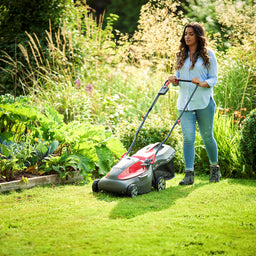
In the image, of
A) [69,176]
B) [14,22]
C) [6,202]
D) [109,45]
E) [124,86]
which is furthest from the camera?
[109,45]

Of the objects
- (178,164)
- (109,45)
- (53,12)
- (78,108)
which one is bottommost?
(178,164)

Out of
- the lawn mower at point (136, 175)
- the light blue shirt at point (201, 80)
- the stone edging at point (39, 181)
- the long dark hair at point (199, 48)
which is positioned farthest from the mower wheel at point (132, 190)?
the long dark hair at point (199, 48)

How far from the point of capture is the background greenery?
14.3 feet

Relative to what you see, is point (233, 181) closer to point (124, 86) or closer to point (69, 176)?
point (69, 176)

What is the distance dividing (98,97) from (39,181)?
2321 millimetres

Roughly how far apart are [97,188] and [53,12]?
466 cm

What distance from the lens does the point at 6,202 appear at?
3529mm

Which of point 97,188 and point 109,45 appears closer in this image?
point 97,188

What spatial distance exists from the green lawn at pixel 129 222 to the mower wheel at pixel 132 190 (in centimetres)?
6

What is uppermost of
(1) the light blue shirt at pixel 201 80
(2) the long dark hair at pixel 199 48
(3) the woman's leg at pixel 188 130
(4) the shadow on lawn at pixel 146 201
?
(2) the long dark hair at pixel 199 48

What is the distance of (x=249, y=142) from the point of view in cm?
445

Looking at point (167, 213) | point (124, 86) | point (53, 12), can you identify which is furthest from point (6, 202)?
point (53, 12)

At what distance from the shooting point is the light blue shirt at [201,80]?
163 inches

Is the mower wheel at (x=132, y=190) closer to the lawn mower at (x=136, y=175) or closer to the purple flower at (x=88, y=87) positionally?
the lawn mower at (x=136, y=175)
